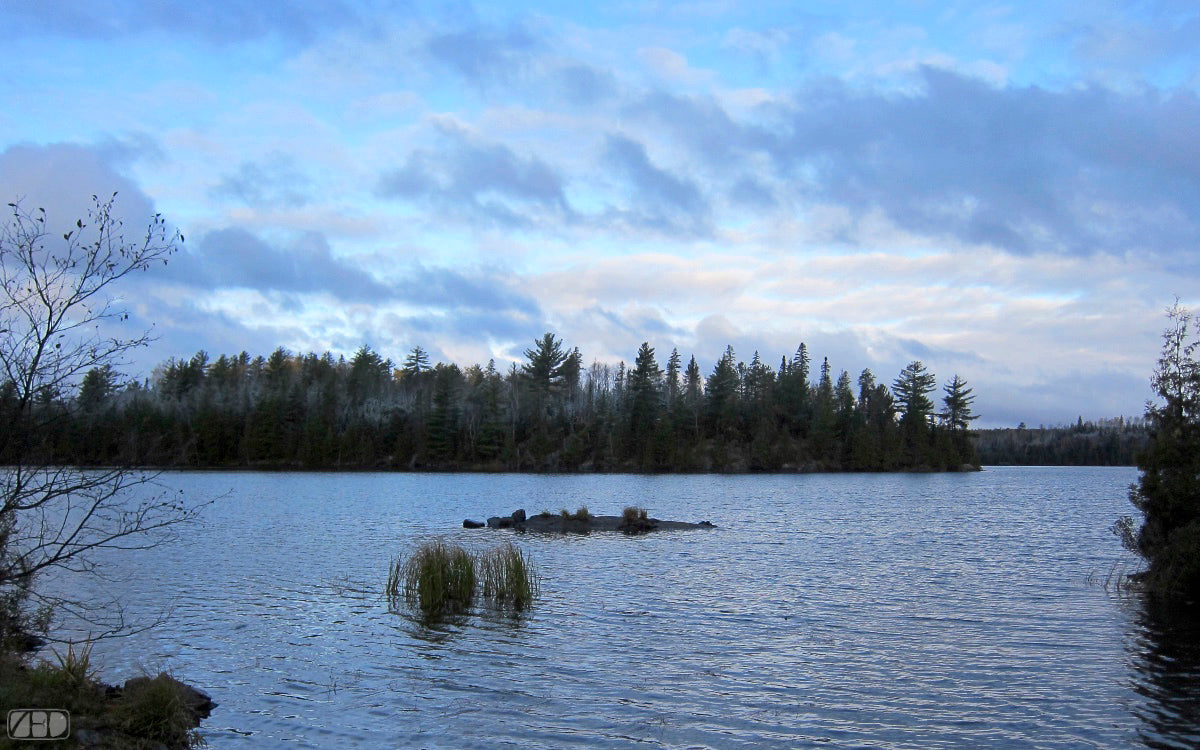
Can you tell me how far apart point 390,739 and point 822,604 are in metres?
16.2

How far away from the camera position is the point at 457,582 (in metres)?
26.4

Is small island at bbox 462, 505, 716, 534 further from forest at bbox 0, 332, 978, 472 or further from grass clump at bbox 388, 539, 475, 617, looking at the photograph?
forest at bbox 0, 332, 978, 472

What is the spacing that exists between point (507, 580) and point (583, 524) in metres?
24.3

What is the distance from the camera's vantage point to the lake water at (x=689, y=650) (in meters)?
14.6

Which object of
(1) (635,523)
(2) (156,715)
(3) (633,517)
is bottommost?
(1) (635,523)

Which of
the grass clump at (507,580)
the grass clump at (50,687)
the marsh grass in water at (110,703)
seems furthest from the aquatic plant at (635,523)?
the grass clump at (50,687)

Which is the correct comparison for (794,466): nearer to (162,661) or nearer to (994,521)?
(994,521)

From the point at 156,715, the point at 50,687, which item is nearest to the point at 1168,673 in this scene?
the point at 156,715

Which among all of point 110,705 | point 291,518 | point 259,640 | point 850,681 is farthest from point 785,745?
point 291,518

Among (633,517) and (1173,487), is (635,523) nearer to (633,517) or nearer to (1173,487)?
(633,517)

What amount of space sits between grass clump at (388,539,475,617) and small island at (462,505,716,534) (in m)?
22.7

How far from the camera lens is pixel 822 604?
26.3m

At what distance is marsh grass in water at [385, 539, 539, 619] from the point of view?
84.0 feet

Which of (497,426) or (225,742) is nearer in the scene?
(225,742)
